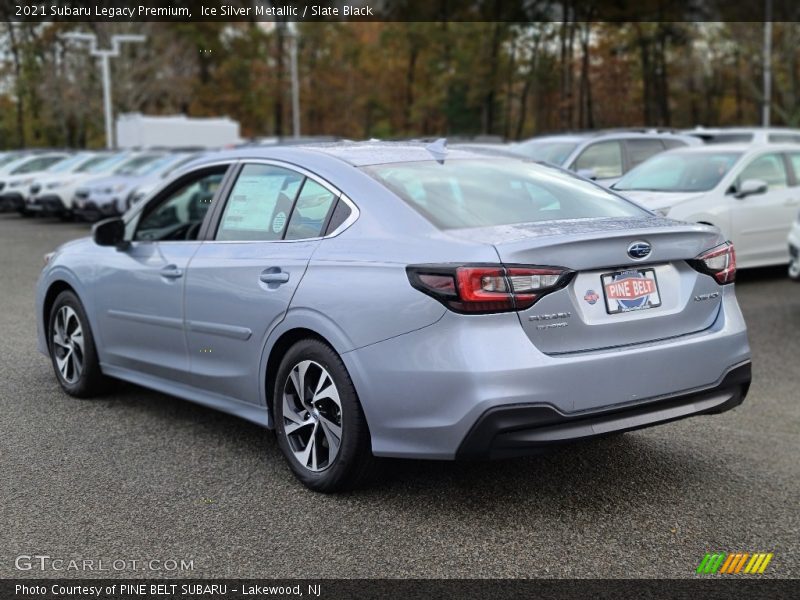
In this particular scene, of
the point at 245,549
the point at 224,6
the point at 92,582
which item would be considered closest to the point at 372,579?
the point at 245,549

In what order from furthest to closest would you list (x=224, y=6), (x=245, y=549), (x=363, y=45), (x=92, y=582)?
(x=363, y=45) → (x=224, y=6) → (x=245, y=549) → (x=92, y=582)

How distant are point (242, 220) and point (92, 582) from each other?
7.06 ft

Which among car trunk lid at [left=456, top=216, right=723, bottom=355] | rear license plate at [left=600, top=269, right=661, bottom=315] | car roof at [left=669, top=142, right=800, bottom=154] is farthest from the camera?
car roof at [left=669, top=142, right=800, bottom=154]

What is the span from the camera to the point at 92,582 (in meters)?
3.56

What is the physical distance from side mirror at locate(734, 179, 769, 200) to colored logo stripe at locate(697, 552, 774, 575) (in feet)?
26.6

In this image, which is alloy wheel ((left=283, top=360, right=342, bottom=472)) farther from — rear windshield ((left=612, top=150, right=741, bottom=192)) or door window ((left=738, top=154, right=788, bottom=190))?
door window ((left=738, top=154, right=788, bottom=190))

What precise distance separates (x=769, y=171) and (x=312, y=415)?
9213 mm

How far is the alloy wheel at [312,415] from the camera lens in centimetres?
441

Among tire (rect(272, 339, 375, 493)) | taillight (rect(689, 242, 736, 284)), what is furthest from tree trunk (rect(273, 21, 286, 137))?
taillight (rect(689, 242, 736, 284))

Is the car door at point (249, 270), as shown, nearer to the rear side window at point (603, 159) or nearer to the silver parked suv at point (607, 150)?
the silver parked suv at point (607, 150)

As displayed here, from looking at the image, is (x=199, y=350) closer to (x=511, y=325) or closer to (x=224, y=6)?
(x=511, y=325)

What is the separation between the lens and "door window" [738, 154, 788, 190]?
464 inches

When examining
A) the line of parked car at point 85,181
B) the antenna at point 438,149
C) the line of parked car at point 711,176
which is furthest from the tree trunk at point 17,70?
the antenna at point 438,149

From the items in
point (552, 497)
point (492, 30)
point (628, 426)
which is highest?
point (492, 30)
